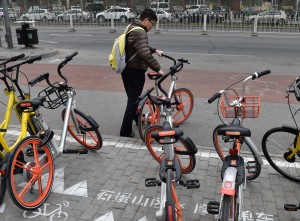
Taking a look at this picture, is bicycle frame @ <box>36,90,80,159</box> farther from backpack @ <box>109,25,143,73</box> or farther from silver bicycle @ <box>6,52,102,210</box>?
backpack @ <box>109,25,143,73</box>

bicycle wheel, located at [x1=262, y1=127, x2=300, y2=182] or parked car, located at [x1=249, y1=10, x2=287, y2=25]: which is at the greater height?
parked car, located at [x1=249, y1=10, x2=287, y2=25]

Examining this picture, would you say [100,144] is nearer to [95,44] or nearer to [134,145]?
[134,145]

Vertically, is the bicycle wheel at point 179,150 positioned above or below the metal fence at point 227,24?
below

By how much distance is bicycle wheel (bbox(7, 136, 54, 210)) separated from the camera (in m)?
3.24

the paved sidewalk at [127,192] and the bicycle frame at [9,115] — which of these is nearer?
the paved sidewalk at [127,192]

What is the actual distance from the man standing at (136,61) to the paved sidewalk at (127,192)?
74cm

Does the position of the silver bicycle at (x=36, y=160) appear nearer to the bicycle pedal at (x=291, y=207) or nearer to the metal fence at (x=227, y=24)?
the bicycle pedal at (x=291, y=207)

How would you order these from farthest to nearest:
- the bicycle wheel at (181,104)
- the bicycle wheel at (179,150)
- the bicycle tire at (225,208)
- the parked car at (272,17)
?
the parked car at (272,17) → the bicycle wheel at (181,104) → the bicycle wheel at (179,150) → the bicycle tire at (225,208)

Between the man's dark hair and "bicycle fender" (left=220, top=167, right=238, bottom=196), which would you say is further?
the man's dark hair

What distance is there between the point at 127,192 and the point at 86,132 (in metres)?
1.34

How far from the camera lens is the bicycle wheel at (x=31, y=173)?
3.24 m

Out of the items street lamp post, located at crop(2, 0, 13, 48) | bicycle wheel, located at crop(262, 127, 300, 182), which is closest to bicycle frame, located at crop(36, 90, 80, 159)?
bicycle wheel, located at crop(262, 127, 300, 182)

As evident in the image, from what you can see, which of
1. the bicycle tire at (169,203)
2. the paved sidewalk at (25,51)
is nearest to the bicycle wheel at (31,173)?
the bicycle tire at (169,203)

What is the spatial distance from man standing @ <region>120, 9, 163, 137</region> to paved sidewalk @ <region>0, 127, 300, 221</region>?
2.41 ft
